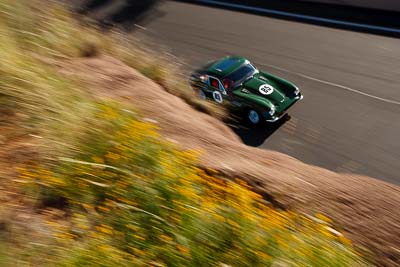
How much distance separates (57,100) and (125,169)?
1505mm

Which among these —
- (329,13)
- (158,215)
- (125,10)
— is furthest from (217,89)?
(125,10)

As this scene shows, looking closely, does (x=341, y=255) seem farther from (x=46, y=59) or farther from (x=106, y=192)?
(x=46, y=59)

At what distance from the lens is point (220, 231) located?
4113 millimetres

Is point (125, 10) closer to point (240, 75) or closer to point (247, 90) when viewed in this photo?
point (240, 75)

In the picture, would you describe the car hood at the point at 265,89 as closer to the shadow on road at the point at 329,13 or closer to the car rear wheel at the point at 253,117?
the car rear wheel at the point at 253,117

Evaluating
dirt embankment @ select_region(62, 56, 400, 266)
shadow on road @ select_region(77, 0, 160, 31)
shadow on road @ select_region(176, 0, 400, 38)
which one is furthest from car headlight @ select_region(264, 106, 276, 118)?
shadow on road @ select_region(77, 0, 160, 31)

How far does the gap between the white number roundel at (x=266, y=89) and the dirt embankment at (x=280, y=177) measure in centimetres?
402

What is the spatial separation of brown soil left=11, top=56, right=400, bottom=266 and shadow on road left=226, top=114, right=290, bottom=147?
11.5ft

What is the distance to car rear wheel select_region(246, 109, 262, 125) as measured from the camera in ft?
38.8

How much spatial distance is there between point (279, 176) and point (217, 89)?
252 inches

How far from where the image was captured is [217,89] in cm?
1217

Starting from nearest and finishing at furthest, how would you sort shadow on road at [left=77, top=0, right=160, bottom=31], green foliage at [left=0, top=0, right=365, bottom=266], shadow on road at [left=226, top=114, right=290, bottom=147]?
green foliage at [left=0, top=0, right=365, bottom=266] < shadow on road at [left=226, top=114, right=290, bottom=147] < shadow on road at [left=77, top=0, right=160, bottom=31]

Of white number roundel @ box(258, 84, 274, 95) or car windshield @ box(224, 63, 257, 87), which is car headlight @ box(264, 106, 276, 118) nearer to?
white number roundel @ box(258, 84, 274, 95)

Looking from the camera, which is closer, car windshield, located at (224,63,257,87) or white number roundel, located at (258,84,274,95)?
white number roundel, located at (258,84,274,95)
